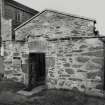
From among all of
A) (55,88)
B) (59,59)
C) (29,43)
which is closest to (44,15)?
(29,43)

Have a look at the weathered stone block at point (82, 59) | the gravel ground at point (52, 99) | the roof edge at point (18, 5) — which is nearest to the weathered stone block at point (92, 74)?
the weathered stone block at point (82, 59)

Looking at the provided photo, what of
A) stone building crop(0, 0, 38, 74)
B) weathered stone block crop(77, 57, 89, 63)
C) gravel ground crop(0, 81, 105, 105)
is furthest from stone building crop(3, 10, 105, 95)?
stone building crop(0, 0, 38, 74)

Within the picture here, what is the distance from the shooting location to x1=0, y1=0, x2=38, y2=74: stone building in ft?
41.8

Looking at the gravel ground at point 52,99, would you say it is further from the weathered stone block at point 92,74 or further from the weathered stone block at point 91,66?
the weathered stone block at point 91,66

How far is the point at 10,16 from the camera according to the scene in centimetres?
1475

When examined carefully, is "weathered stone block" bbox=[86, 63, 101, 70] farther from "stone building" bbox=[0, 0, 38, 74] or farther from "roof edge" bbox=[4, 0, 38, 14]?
"roof edge" bbox=[4, 0, 38, 14]

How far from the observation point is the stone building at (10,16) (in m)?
12.7

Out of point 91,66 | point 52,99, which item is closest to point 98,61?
point 91,66

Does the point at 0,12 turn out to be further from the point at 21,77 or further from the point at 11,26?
the point at 21,77

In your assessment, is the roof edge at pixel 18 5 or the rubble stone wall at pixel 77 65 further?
the roof edge at pixel 18 5

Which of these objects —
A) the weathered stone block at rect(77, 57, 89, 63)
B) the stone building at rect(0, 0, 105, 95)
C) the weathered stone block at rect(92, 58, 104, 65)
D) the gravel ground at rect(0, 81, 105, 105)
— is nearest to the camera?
the gravel ground at rect(0, 81, 105, 105)

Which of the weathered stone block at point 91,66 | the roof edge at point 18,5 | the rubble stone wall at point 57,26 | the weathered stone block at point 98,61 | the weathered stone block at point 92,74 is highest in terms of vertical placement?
the roof edge at point 18,5

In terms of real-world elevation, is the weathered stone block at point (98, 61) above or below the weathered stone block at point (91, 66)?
above

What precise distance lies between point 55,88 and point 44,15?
5816mm
